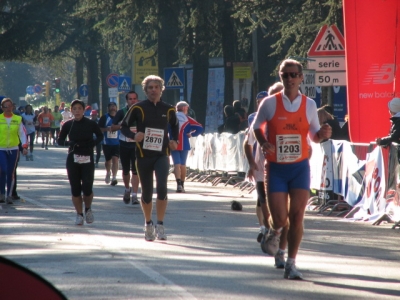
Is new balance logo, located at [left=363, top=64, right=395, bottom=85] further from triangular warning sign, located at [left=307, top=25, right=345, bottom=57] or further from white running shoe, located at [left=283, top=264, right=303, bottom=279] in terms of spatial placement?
white running shoe, located at [left=283, top=264, right=303, bottom=279]

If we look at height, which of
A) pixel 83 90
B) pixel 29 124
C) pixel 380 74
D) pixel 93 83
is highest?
pixel 93 83

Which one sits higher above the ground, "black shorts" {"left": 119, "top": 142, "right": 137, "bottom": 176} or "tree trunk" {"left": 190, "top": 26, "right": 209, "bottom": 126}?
"tree trunk" {"left": 190, "top": 26, "right": 209, "bottom": 126}

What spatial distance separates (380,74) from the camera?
16.2 m

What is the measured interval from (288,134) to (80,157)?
18.8ft

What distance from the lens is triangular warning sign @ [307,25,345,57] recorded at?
17.8 metres

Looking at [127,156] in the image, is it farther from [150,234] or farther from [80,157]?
[150,234]

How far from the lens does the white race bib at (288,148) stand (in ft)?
25.7

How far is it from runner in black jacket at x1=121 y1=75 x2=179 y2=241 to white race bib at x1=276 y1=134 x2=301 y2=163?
3.15 meters

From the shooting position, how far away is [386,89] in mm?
16125

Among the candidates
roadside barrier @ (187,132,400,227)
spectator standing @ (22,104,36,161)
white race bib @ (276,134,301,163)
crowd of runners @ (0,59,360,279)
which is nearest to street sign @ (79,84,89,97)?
spectator standing @ (22,104,36,161)

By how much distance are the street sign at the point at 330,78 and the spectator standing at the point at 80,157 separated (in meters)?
5.89

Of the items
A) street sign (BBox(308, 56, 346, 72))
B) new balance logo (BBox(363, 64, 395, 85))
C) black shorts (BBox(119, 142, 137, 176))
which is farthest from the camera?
street sign (BBox(308, 56, 346, 72))

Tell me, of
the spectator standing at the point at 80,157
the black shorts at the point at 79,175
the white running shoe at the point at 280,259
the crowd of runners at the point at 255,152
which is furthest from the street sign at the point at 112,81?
the white running shoe at the point at 280,259

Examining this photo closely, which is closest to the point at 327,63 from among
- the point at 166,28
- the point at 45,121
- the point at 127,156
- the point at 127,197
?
the point at 127,156
